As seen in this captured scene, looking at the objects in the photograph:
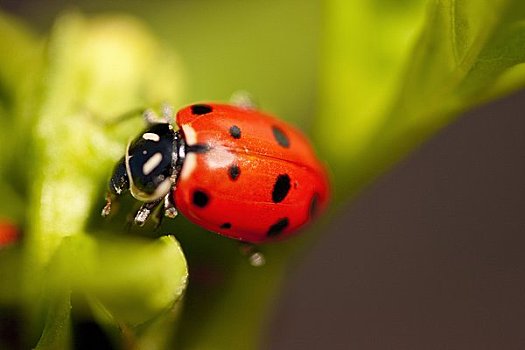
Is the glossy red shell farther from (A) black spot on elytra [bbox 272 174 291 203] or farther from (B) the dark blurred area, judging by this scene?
(B) the dark blurred area

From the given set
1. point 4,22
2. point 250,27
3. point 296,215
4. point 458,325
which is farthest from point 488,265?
point 4,22

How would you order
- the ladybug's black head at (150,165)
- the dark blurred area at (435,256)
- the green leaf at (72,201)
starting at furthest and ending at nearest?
the dark blurred area at (435,256) < the ladybug's black head at (150,165) < the green leaf at (72,201)

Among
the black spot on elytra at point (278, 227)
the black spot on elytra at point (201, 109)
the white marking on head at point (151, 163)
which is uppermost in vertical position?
the black spot on elytra at point (201, 109)

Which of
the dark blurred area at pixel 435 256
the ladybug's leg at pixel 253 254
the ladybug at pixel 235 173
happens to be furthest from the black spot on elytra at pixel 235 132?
the dark blurred area at pixel 435 256

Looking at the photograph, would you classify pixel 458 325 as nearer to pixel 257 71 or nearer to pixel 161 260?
pixel 257 71

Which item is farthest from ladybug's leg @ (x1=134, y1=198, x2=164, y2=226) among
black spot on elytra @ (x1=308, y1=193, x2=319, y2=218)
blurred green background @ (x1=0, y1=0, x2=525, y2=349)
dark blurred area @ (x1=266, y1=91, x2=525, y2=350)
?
dark blurred area @ (x1=266, y1=91, x2=525, y2=350)

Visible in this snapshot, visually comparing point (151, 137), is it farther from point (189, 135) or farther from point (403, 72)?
point (403, 72)

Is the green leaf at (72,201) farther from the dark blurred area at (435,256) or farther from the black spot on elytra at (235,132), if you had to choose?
the dark blurred area at (435,256)
